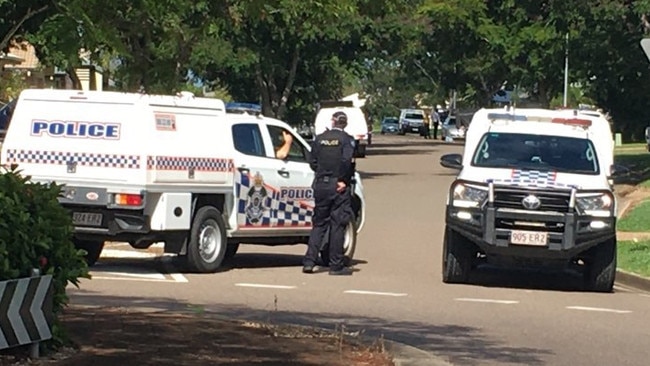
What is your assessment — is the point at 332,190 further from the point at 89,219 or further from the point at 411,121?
the point at 411,121

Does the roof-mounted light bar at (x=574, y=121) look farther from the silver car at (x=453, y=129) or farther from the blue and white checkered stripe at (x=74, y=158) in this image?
the silver car at (x=453, y=129)

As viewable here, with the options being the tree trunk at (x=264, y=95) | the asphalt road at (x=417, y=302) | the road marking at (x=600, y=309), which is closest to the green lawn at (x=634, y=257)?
the asphalt road at (x=417, y=302)

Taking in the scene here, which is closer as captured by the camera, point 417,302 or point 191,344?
point 191,344

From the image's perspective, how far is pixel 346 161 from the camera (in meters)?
16.9

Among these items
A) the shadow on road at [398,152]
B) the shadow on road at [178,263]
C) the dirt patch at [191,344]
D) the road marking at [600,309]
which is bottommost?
the shadow on road at [178,263]

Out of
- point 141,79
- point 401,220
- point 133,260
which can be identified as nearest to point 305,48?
point 401,220

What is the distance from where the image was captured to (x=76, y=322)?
37.0 feet

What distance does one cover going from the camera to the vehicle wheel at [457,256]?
647 inches

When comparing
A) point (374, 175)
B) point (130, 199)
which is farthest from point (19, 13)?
point (374, 175)

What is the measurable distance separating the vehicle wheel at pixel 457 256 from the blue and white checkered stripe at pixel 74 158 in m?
3.77

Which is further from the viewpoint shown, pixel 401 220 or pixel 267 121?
pixel 401 220

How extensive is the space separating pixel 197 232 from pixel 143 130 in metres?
1.44

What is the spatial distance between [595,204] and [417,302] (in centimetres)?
272

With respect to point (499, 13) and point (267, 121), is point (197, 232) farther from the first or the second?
point (499, 13)
